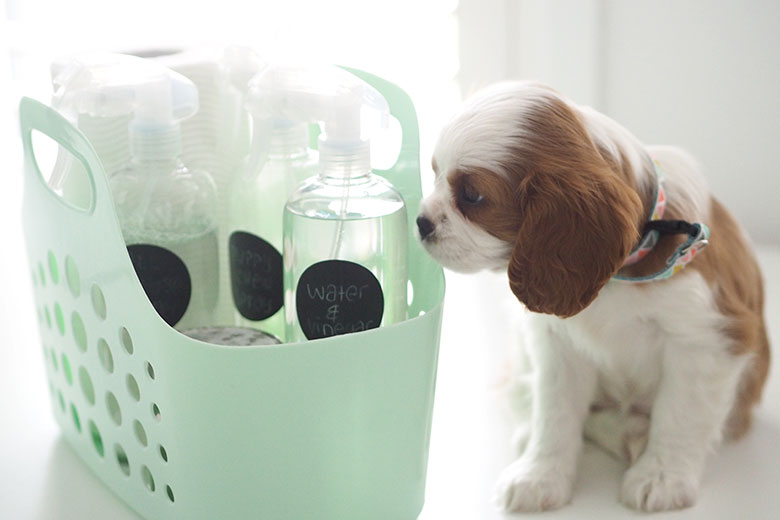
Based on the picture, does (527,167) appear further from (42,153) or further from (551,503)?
(42,153)

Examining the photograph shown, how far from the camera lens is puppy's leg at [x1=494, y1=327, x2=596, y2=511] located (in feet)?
2.64

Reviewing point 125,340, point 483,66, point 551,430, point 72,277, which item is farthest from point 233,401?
point 483,66

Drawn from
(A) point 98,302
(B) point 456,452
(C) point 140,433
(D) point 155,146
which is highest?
(D) point 155,146

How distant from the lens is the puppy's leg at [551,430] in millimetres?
806

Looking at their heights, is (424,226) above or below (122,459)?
above

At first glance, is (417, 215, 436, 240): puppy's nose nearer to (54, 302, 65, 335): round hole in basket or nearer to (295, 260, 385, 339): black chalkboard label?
(295, 260, 385, 339): black chalkboard label

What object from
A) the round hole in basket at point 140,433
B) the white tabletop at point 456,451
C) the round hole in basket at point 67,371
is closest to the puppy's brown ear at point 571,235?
the white tabletop at point 456,451

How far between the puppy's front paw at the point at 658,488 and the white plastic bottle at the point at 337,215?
27cm

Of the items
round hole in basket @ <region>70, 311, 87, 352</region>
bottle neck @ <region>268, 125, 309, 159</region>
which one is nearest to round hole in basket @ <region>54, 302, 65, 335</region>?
round hole in basket @ <region>70, 311, 87, 352</region>

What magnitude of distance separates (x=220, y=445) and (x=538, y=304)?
10.4 inches

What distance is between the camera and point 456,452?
898 millimetres

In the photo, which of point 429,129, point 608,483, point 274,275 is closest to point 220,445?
A: point 274,275

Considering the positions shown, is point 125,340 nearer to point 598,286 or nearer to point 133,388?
point 133,388

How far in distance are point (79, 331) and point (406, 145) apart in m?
0.34
